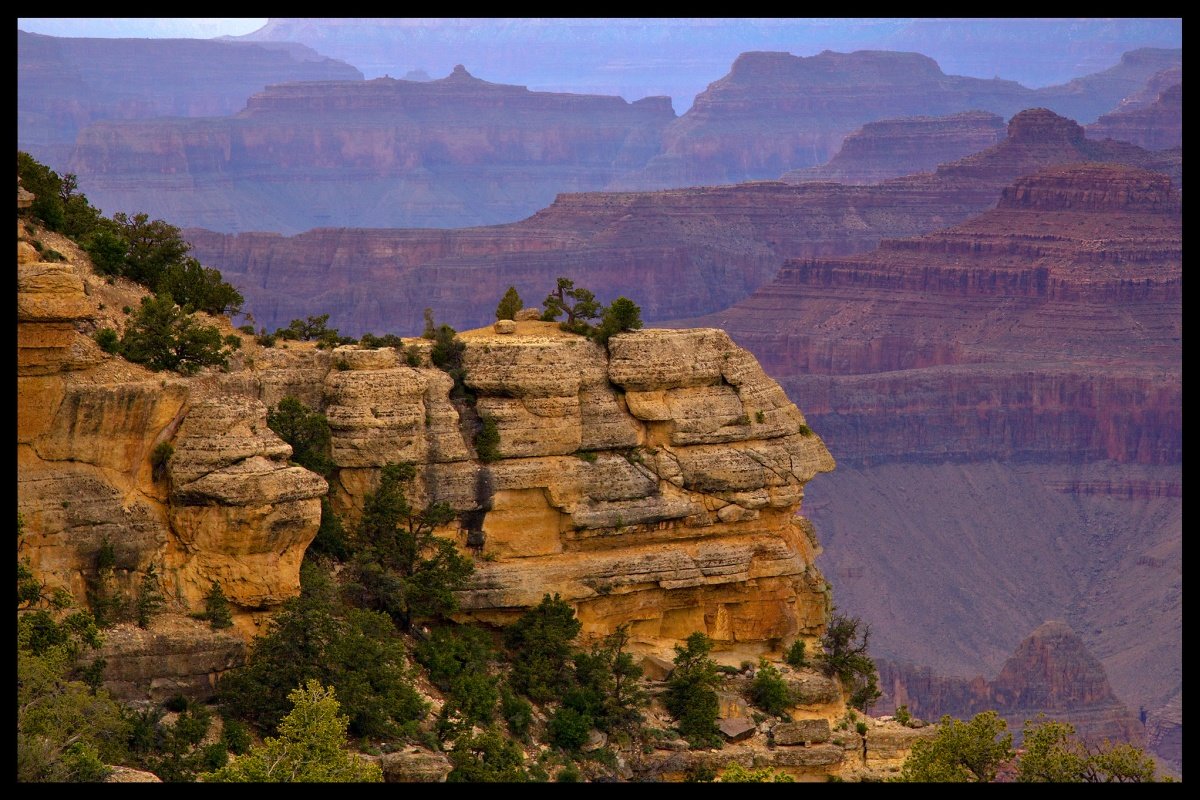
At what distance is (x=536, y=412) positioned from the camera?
6069 centimetres

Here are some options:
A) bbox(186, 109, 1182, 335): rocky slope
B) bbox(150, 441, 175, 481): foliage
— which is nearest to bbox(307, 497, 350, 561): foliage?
bbox(150, 441, 175, 481): foliage

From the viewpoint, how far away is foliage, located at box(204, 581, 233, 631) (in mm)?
53656

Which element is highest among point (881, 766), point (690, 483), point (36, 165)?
point (36, 165)

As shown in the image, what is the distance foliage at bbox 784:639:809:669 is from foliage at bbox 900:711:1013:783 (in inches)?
336

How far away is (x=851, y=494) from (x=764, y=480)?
8187cm

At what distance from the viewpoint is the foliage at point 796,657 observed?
207 ft

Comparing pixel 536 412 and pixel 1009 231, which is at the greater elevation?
pixel 1009 231

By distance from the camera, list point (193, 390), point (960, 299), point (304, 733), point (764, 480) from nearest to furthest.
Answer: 1. point (304, 733)
2. point (193, 390)
3. point (764, 480)
4. point (960, 299)

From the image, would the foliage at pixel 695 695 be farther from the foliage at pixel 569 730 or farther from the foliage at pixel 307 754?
the foliage at pixel 307 754

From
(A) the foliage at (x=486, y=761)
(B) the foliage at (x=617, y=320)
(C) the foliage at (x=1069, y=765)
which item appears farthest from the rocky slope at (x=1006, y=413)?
(A) the foliage at (x=486, y=761)

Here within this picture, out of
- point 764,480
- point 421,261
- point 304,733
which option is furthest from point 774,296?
point 304,733

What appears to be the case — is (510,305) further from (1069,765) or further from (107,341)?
(1069,765)

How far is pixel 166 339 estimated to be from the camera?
54.6 metres

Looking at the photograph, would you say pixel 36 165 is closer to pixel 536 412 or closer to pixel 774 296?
pixel 536 412
